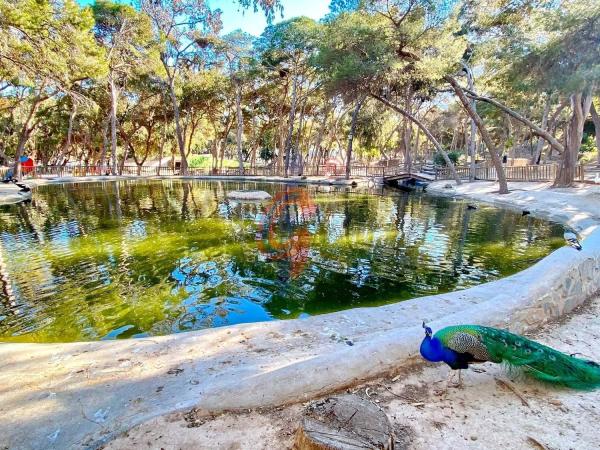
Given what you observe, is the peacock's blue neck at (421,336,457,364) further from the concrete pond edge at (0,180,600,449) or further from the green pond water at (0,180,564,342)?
the green pond water at (0,180,564,342)

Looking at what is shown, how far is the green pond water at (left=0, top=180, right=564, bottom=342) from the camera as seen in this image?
5484 millimetres

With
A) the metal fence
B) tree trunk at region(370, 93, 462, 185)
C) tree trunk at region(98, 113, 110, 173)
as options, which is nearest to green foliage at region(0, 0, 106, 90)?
tree trunk at region(370, 93, 462, 185)

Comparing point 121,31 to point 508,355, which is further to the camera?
point 121,31

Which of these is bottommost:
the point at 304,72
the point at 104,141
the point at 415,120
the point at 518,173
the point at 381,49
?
the point at 518,173

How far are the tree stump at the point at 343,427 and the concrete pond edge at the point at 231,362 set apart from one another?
0.59m

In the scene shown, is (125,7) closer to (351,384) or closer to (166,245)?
(166,245)

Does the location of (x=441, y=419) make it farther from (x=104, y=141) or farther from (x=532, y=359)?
(x=104, y=141)

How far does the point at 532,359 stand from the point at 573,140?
17.9m

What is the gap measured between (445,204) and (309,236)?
9.03 m

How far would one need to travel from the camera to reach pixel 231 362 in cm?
362

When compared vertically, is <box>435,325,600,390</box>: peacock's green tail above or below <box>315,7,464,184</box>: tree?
below

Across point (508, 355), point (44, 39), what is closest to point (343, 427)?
point (508, 355)

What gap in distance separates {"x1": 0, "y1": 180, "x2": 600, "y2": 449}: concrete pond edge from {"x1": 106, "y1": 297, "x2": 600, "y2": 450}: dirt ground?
14 centimetres

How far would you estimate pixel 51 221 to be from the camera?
477 inches
